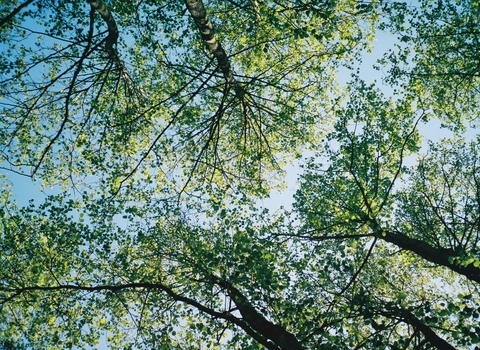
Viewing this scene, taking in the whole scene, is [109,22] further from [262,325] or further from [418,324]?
[418,324]

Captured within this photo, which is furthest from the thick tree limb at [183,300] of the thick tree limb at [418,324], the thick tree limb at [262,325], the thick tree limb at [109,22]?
the thick tree limb at [109,22]

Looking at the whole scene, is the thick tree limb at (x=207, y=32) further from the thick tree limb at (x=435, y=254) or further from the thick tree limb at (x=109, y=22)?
the thick tree limb at (x=435, y=254)

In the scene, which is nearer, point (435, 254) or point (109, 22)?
point (109, 22)

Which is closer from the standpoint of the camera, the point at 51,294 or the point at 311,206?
the point at 51,294

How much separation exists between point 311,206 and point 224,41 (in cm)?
759

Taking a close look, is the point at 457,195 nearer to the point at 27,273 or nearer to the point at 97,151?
the point at 97,151

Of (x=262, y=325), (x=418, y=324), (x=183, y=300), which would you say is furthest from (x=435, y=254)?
(x=183, y=300)

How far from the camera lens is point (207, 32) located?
21.4 feet

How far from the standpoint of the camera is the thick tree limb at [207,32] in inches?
236

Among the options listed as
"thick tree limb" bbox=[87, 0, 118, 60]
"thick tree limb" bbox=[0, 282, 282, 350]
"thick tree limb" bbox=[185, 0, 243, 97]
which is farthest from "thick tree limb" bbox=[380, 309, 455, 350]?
"thick tree limb" bbox=[87, 0, 118, 60]

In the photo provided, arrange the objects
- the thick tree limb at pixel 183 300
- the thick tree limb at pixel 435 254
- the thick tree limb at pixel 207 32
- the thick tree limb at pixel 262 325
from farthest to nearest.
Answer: the thick tree limb at pixel 435 254 → the thick tree limb at pixel 207 32 → the thick tree limb at pixel 262 325 → the thick tree limb at pixel 183 300

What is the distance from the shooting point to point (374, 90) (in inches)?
457

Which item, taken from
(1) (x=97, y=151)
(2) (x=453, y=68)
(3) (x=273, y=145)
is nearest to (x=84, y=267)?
(1) (x=97, y=151)

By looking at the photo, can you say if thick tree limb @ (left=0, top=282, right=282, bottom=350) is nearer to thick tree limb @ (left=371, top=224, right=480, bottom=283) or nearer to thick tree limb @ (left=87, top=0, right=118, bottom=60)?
thick tree limb @ (left=371, top=224, right=480, bottom=283)
